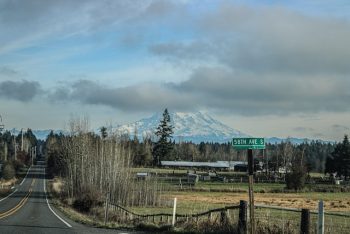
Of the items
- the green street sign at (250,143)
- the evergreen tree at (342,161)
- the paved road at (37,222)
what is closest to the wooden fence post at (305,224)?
the green street sign at (250,143)

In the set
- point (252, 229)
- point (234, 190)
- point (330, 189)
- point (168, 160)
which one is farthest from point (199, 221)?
Result: point (168, 160)

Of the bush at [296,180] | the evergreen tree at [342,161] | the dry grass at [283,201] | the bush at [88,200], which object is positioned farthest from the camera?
the evergreen tree at [342,161]

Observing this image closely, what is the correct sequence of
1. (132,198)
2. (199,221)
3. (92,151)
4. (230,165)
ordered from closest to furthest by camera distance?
(199,221) → (132,198) → (92,151) → (230,165)

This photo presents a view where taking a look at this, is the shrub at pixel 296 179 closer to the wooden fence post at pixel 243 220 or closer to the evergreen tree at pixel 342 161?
the evergreen tree at pixel 342 161

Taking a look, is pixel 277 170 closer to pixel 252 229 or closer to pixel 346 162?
pixel 346 162

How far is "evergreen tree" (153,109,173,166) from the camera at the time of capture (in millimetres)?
157250

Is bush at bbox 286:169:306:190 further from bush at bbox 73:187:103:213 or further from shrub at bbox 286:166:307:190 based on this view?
bush at bbox 73:187:103:213

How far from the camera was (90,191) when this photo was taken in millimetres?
48594

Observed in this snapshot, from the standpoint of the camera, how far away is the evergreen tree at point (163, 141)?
516ft

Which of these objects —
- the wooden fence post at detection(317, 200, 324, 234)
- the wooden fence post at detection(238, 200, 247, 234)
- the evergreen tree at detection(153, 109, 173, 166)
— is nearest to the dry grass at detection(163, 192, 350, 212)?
the wooden fence post at detection(238, 200, 247, 234)

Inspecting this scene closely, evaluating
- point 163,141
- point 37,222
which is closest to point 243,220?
point 37,222

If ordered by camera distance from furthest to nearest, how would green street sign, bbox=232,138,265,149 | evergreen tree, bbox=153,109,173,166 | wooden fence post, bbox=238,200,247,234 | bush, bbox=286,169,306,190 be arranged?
evergreen tree, bbox=153,109,173,166
bush, bbox=286,169,306,190
wooden fence post, bbox=238,200,247,234
green street sign, bbox=232,138,265,149

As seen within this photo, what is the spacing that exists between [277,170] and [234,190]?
222ft

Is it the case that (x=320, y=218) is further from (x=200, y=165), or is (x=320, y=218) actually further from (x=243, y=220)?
(x=200, y=165)
